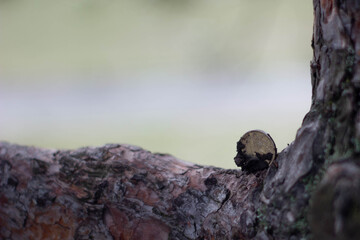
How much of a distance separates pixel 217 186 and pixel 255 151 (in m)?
0.08

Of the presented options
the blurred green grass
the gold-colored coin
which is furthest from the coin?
the blurred green grass

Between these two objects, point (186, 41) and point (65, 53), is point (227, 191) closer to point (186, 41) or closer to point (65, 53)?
point (186, 41)

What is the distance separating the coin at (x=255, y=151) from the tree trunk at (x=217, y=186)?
0.05ft

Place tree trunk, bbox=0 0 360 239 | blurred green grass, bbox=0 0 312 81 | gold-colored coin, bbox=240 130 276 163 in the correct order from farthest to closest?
1. blurred green grass, bbox=0 0 312 81
2. gold-colored coin, bbox=240 130 276 163
3. tree trunk, bbox=0 0 360 239

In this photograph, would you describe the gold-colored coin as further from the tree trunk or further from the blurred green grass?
the blurred green grass

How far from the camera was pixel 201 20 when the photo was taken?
1.88 meters

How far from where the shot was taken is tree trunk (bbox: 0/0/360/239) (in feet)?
1.34

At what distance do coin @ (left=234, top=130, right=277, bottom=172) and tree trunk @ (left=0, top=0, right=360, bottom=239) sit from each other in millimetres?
15

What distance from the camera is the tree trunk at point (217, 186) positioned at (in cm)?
41

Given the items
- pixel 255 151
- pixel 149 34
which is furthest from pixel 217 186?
pixel 149 34

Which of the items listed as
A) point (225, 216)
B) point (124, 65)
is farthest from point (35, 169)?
point (124, 65)

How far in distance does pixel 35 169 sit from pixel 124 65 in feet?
6.44

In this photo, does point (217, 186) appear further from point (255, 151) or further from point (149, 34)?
Answer: point (149, 34)

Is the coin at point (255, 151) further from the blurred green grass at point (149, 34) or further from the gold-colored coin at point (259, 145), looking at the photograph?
the blurred green grass at point (149, 34)
